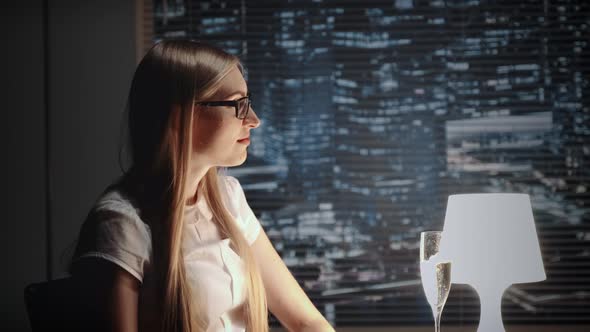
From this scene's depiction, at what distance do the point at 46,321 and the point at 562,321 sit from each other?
257cm

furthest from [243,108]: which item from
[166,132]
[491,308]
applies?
[491,308]

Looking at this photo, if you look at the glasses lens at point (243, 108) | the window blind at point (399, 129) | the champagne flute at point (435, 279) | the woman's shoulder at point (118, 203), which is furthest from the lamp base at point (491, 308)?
the window blind at point (399, 129)

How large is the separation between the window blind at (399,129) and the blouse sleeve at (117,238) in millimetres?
1837

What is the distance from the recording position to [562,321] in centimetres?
310

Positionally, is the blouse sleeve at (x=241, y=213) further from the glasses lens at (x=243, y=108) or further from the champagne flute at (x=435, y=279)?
the champagne flute at (x=435, y=279)

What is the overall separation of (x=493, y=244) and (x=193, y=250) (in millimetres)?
683

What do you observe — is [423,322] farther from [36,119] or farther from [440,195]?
[36,119]

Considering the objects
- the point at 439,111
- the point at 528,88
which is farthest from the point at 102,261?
the point at 528,88

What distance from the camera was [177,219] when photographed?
1.41 m

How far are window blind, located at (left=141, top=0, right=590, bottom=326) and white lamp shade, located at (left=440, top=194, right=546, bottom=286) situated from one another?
1.63 meters

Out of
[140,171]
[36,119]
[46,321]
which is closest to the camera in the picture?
[46,321]

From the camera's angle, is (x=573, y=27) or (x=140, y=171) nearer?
(x=140, y=171)

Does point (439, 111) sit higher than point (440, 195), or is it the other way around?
point (439, 111)

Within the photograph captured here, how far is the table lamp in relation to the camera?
4.95 feet
